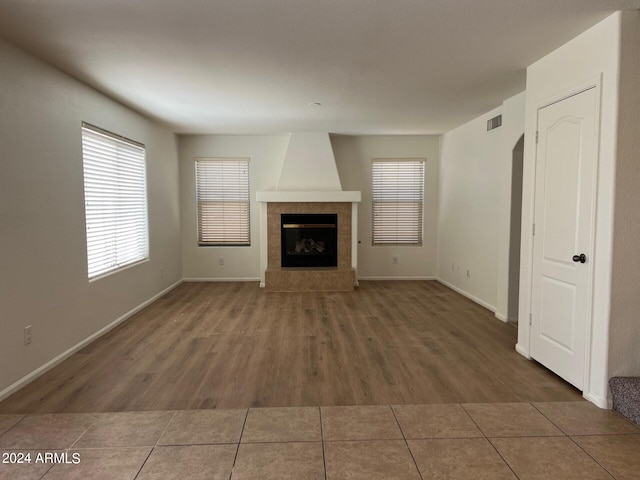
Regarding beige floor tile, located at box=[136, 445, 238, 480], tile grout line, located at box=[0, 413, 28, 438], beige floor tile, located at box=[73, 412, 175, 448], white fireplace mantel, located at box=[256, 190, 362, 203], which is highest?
white fireplace mantel, located at box=[256, 190, 362, 203]

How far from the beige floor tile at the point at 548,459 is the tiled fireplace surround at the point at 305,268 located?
13.8 feet

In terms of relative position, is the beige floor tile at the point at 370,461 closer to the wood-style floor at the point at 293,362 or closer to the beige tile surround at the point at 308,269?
the wood-style floor at the point at 293,362

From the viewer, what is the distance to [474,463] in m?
2.09

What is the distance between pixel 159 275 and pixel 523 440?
5.05 metres

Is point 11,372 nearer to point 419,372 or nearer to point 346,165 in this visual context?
point 419,372

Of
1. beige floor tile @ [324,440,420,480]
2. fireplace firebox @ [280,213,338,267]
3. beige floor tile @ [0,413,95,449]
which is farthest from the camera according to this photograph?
fireplace firebox @ [280,213,338,267]

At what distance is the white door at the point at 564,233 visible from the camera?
279 centimetres

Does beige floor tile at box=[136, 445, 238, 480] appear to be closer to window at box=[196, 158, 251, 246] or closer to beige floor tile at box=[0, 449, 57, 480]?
beige floor tile at box=[0, 449, 57, 480]

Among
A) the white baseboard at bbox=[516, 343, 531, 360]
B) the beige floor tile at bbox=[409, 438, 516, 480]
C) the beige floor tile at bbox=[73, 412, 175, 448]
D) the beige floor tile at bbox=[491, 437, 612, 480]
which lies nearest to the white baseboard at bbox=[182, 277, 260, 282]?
the white baseboard at bbox=[516, 343, 531, 360]

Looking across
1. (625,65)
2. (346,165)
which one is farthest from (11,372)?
(346,165)

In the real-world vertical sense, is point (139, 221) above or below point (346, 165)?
below

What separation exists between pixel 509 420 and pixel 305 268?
14.1 feet

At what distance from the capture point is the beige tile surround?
6.35m

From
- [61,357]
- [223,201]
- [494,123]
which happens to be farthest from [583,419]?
[223,201]
